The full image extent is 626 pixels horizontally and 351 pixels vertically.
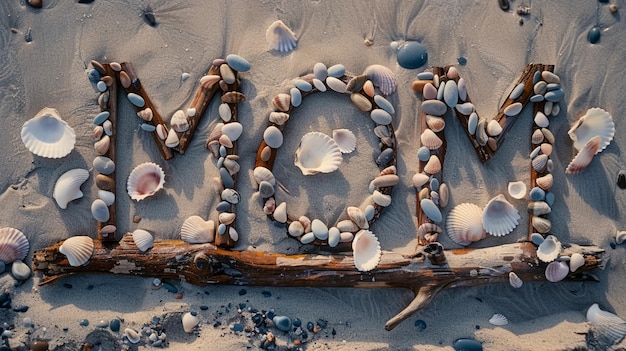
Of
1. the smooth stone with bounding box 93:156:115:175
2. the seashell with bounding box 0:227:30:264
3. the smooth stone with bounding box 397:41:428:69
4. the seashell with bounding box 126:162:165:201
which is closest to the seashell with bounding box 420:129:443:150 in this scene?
the smooth stone with bounding box 397:41:428:69

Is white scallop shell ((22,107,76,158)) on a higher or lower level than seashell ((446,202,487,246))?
lower

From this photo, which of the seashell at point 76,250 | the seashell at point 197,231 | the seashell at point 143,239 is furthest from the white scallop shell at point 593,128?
the seashell at point 76,250

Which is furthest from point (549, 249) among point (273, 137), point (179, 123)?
point (179, 123)

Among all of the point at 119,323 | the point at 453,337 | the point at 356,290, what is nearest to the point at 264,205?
the point at 356,290

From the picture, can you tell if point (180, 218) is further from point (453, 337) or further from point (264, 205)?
point (453, 337)

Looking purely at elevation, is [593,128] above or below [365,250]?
above

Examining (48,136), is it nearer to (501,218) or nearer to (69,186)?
(69,186)

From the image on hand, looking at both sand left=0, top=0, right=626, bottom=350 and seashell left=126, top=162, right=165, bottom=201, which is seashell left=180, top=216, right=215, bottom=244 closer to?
sand left=0, top=0, right=626, bottom=350

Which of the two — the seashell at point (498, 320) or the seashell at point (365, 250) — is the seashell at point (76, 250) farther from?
the seashell at point (498, 320)
